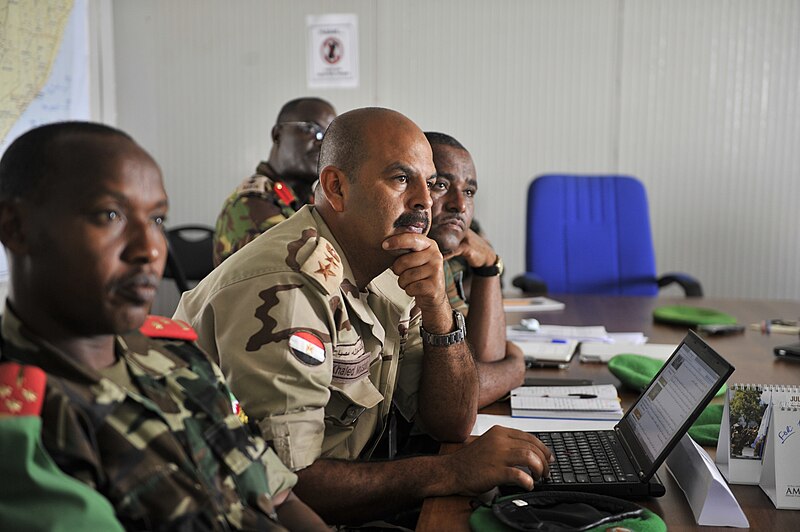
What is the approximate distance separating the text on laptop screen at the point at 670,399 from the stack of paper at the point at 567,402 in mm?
189

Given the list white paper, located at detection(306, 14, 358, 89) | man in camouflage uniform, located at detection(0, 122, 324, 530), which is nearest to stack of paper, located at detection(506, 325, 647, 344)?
man in camouflage uniform, located at detection(0, 122, 324, 530)

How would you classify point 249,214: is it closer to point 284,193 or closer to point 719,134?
point 284,193

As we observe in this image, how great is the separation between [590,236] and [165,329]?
2751 mm

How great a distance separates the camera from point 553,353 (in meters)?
2.18

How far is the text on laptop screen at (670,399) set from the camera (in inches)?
49.3

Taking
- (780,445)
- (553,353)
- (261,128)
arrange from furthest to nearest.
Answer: (261,128) → (553,353) → (780,445)

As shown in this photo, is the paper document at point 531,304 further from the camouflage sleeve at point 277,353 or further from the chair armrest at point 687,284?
the camouflage sleeve at point 277,353

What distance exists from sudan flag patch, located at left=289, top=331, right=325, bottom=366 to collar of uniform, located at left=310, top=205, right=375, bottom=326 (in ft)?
0.75

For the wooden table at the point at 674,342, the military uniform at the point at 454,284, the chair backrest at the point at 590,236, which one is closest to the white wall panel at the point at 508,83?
the chair backrest at the point at 590,236

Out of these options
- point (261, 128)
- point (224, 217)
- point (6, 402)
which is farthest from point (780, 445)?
point (261, 128)

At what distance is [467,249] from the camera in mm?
2166

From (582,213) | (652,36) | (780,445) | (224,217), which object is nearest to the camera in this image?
(780,445)

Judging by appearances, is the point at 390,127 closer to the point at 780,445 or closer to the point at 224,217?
the point at 780,445

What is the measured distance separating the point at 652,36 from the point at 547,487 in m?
3.62
